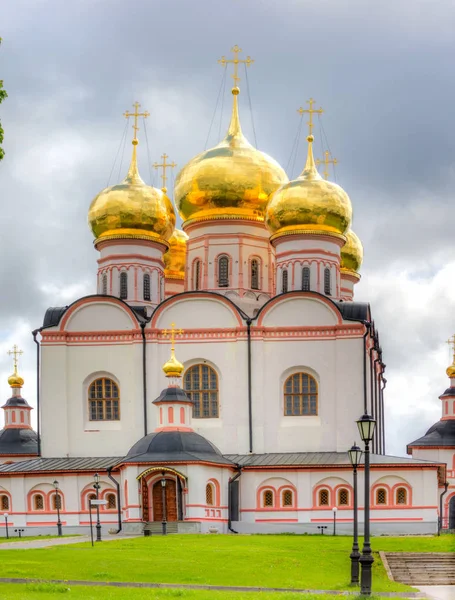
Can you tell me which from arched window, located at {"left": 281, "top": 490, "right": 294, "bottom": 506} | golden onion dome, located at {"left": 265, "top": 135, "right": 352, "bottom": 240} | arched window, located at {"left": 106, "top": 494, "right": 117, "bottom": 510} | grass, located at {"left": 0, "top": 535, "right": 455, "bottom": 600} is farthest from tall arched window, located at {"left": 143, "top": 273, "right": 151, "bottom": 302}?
grass, located at {"left": 0, "top": 535, "right": 455, "bottom": 600}

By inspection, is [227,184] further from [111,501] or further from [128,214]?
[111,501]

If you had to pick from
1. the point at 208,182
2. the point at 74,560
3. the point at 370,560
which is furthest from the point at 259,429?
the point at 370,560

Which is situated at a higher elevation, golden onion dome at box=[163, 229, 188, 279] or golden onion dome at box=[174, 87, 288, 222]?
golden onion dome at box=[174, 87, 288, 222]

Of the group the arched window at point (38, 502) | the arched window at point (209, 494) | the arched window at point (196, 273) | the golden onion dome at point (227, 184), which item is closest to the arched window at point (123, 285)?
the arched window at point (196, 273)

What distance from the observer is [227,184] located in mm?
41500

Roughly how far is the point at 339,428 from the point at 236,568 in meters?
14.1

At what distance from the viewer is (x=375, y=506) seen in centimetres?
3631

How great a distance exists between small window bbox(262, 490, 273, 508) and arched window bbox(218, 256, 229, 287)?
7.64 meters

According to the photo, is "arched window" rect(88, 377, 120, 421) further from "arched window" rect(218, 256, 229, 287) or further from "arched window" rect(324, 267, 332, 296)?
"arched window" rect(324, 267, 332, 296)

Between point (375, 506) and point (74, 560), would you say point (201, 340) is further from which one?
point (74, 560)

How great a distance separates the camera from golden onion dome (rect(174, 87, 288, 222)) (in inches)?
1639

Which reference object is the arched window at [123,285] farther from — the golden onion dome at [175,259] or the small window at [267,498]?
the small window at [267,498]

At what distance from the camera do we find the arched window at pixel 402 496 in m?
36.4

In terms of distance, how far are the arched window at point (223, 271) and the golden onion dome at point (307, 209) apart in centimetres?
202
